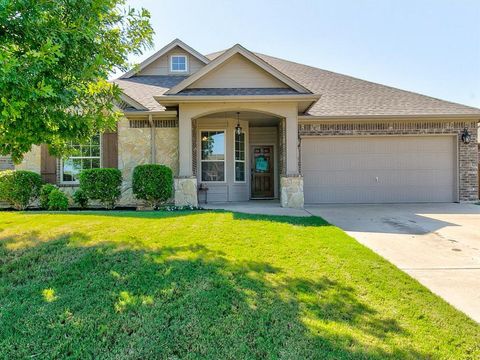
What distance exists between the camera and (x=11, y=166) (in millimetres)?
10836

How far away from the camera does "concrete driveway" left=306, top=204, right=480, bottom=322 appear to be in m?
3.51

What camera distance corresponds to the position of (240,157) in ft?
37.2

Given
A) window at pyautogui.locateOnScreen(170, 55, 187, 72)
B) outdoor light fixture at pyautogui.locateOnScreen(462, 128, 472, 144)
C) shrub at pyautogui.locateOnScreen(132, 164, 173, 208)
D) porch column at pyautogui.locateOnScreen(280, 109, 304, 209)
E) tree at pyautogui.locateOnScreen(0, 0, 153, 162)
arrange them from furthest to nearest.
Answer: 1. window at pyautogui.locateOnScreen(170, 55, 187, 72)
2. outdoor light fixture at pyautogui.locateOnScreen(462, 128, 472, 144)
3. porch column at pyautogui.locateOnScreen(280, 109, 304, 209)
4. shrub at pyautogui.locateOnScreen(132, 164, 173, 208)
5. tree at pyautogui.locateOnScreen(0, 0, 153, 162)

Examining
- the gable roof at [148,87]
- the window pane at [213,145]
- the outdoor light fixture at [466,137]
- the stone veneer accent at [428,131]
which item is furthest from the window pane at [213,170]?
the outdoor light fixture at [466,137]

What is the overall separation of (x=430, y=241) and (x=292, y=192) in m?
4.41

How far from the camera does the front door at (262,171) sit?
12.7 m

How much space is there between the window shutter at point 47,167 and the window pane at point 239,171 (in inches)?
246

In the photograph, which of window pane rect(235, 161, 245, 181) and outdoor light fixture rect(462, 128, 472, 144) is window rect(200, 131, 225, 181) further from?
outdoor light fixture rect(462, 128, 472, 144)

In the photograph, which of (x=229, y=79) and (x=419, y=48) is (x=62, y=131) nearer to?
(x=229, y=79)

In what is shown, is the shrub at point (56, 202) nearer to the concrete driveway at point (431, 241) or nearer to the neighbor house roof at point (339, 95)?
the neighbor house roof at point (339, 95)

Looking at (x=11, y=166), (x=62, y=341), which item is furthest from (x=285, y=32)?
(x=62, y=341)

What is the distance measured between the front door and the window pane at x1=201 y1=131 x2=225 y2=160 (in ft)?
7.26

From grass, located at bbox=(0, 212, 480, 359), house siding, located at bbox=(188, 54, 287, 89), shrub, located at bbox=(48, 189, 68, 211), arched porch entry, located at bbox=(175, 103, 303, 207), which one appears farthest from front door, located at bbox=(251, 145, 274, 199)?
grass, located at bbox=(0, 212, 480, 359)

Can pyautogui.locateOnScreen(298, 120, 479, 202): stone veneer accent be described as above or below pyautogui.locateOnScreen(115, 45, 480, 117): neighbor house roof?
below
